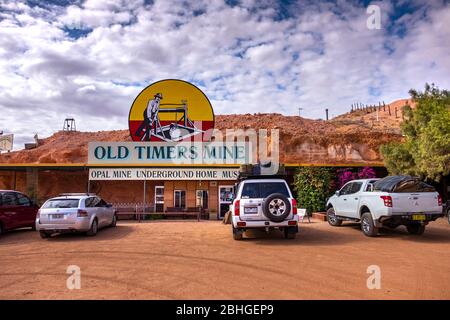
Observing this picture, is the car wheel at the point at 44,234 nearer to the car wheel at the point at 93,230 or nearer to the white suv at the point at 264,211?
the car wheel at the point at 93,230

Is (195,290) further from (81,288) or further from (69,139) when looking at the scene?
(69,139)

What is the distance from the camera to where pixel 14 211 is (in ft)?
41.5

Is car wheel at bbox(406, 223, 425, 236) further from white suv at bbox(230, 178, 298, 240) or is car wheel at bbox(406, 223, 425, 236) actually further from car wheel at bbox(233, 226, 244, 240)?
car wheel at bbox(233, 226, 244, 240)

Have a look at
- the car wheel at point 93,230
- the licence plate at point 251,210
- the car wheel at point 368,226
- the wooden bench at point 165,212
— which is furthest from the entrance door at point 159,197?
the car wheel at point 368,226

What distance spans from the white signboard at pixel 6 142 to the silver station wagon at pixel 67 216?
71.5ft

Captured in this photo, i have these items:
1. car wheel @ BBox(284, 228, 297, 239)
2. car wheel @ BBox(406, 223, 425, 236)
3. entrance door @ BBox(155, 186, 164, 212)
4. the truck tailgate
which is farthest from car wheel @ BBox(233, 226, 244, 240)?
entrance door @ BBox(155, 186, 164, 212)

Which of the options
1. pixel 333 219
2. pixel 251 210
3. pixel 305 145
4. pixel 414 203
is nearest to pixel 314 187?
pixel 333 219

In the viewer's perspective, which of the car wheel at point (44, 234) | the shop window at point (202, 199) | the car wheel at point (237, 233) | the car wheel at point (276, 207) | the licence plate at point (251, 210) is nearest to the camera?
the car wheel at point (276, 207)

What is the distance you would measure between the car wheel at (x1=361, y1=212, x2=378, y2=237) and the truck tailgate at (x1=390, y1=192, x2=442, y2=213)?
3.55 feet

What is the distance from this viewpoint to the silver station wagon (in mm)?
11109

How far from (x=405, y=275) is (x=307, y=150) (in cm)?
2994

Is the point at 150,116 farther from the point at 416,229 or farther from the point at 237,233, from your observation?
the point at 416,229

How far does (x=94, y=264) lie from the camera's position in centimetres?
745

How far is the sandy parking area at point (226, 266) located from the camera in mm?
5410
